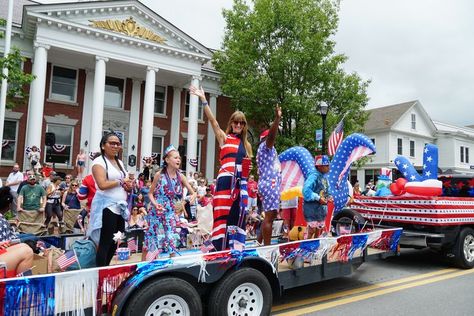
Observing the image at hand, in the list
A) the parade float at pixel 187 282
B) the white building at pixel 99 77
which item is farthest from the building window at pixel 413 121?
the parade float at pixel 187 282

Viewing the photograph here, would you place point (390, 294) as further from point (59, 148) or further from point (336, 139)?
point (59, 148)

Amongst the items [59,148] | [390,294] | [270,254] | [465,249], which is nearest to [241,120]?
[270,254]

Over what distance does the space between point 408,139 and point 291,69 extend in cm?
2182

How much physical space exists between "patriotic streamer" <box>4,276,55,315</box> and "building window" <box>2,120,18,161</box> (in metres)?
19.2

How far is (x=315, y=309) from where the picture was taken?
4.71 metres

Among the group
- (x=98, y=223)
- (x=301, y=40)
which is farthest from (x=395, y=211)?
(x=301, y=40)

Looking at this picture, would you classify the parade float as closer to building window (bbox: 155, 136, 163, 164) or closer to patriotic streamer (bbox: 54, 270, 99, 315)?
patriotic streamer (bbox: 54, 270, 99, 315)

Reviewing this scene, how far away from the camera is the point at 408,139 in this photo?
123 ft

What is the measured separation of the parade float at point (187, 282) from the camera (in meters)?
2.78

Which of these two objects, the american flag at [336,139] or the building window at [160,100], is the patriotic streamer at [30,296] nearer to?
the american flag at [336,139]

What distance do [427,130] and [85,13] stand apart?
35159mm

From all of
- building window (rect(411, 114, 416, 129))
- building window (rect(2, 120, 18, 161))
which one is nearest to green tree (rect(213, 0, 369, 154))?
building window (rect(2, 120, 18, 161))

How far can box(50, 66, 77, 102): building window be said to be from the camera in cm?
2047

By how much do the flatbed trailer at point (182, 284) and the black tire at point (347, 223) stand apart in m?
1.96
